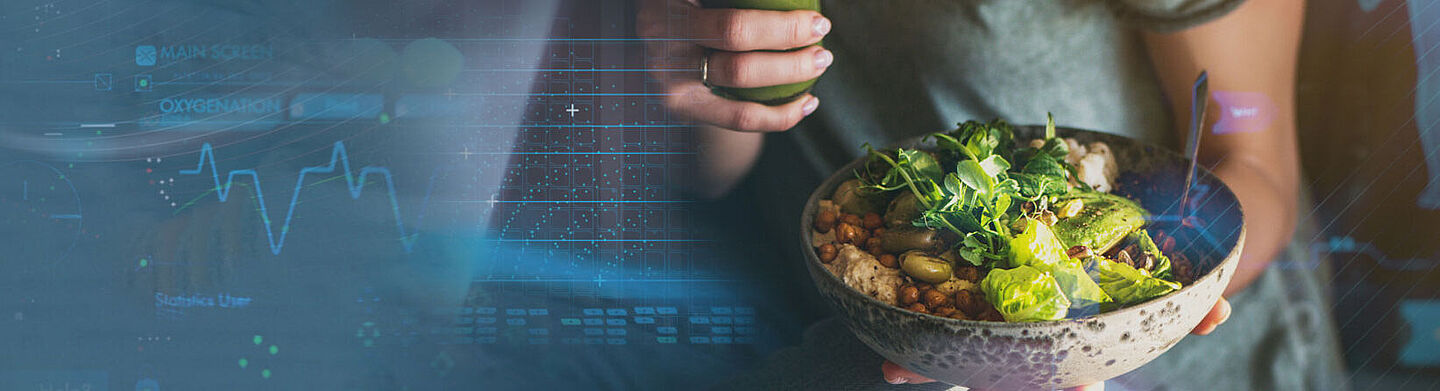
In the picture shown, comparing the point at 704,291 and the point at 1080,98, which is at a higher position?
the point at 1080,98

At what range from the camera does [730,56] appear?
0.55m

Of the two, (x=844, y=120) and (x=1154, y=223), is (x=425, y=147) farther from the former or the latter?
(x=1154, y=223)

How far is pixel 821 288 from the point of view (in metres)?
0.44

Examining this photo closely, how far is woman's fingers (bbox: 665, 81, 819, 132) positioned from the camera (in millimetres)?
609

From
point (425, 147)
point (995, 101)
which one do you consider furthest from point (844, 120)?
point (425, 147)

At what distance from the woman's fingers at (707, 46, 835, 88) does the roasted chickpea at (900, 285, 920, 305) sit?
21cm

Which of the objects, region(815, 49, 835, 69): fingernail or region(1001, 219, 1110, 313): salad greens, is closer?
region(1001, 219, 1110, 313): salad greens

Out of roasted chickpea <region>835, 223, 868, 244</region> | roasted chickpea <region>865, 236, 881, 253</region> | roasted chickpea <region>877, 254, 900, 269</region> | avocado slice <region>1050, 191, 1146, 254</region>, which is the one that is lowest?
roasted chickpea <region>877, 254, 900, 269</region>

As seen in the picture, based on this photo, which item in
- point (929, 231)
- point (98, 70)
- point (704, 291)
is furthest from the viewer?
point (704, 291)

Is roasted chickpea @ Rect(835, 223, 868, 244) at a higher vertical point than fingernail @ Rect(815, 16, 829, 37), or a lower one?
lower

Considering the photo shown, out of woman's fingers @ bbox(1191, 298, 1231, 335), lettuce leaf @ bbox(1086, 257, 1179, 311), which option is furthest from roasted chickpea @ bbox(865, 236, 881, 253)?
woman's fingers @ bbox(1191, 298, 1231, 335)

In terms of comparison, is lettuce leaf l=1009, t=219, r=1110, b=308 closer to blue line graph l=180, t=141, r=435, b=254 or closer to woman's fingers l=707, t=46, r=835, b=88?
woman's fingers l=707, t=46, r=835, b=88

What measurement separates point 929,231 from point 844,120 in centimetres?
31

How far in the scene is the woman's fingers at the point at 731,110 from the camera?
2.00 ft
